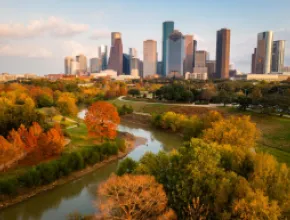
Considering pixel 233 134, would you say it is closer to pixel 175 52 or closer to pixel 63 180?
pixel 63 180

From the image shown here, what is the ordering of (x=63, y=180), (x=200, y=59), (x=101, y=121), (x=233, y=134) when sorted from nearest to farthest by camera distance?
(x=233, y=134) < (x=63, y=180) < (x=101, y=121) < (x=200, y=59)

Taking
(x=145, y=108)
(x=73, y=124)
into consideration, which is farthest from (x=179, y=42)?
(x=73, y=124)

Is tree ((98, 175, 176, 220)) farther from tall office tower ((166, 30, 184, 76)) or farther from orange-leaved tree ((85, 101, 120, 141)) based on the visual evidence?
tall office tower ((166, 30, 184, 76))

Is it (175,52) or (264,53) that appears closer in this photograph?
(264,53)

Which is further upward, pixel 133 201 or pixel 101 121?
pixel 101 121

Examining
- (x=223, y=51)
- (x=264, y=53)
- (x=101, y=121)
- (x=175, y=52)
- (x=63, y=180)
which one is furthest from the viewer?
(x=175, y=52)

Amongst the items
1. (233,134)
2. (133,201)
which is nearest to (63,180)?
(133,201)

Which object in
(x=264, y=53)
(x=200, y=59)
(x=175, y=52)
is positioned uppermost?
(x=175, y=52)
